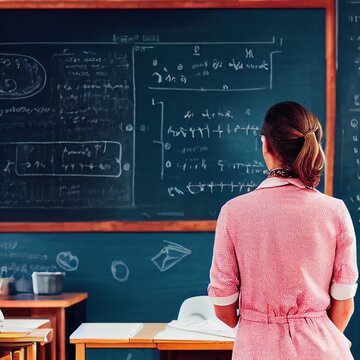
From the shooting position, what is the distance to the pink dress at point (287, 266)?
1.85 meters

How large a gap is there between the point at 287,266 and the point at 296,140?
326 mm

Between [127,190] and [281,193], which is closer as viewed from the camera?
[281,193]

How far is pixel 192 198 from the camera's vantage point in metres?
4.19

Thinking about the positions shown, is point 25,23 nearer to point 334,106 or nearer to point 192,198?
point 192,198

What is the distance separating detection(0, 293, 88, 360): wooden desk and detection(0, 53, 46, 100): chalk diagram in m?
1.21

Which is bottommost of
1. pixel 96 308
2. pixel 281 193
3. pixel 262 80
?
pixel 96 308

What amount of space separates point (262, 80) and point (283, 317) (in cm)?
253

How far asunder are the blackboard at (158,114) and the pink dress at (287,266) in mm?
2300

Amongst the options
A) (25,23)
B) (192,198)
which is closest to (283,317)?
(192,198)

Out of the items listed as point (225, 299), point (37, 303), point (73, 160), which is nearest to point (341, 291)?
point (225, 299)

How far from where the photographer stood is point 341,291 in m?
1.90

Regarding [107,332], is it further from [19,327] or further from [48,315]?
[48,315]

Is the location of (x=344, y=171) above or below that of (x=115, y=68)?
below

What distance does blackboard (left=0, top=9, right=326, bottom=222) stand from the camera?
13.8 ft
